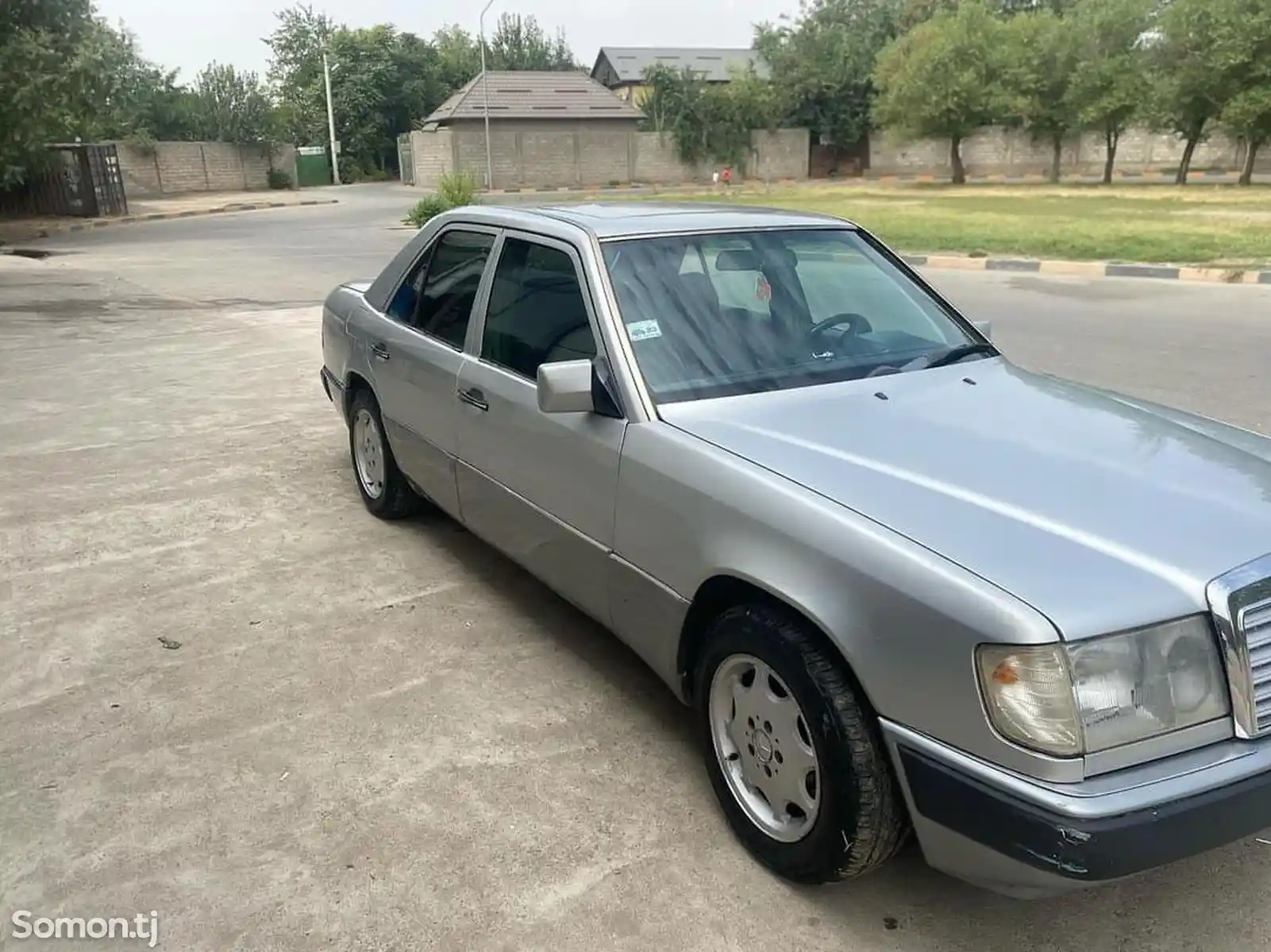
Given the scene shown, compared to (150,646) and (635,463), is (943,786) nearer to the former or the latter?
(635,463)

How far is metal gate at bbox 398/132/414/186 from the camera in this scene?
169 ft

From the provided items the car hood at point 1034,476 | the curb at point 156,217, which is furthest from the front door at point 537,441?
the curb at point 156,217

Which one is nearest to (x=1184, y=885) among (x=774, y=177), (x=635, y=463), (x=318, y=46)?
(x=635, y=463)

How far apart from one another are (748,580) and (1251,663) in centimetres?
109

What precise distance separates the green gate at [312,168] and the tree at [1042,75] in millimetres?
31982

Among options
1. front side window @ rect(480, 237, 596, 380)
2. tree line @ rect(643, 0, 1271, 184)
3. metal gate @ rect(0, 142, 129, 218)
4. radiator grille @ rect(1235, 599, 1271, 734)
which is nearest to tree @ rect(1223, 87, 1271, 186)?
tree line @ rect(643, 0, 1271, 184)

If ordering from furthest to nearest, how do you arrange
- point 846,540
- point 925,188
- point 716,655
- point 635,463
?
point 925,188 → point 635,463 → point 716,655 → point 846,540

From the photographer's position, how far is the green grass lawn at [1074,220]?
15703 mm

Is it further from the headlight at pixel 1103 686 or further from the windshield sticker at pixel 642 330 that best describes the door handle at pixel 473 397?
the headlight at pixel 1103 686

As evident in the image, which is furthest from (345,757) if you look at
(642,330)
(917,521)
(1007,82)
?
(1007,82)

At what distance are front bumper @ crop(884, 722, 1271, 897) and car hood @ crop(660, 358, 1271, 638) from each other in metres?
0.31

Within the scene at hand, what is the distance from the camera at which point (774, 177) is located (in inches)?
2072

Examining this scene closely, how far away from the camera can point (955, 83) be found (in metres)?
41.8

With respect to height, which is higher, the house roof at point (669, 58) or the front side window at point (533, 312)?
the house roof at point (669, 58)
